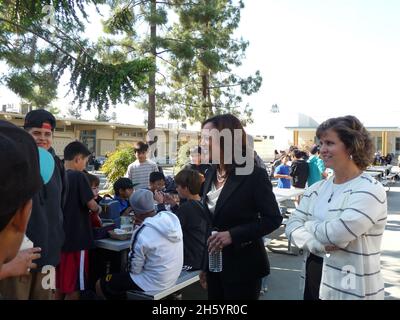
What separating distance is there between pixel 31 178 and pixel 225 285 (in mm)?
1775

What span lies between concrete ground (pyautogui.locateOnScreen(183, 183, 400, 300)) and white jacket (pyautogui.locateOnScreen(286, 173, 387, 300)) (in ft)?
5.24

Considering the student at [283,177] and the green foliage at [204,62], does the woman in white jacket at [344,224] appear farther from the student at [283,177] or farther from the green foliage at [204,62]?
the green foliage at [204,62]

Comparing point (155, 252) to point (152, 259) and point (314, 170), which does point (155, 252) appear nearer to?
point (152, 259)

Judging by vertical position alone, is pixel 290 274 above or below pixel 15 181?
below

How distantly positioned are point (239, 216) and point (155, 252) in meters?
1.31

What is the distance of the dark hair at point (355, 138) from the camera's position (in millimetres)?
2033

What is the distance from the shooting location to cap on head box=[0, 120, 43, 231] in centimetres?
67

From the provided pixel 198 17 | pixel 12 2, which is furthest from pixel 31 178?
Answer: pixel 198 17

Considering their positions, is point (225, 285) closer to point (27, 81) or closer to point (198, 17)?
point (27, 81)

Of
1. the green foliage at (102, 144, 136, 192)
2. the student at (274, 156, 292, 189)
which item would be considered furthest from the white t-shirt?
the green foliage at (102, 144, 136, 192)

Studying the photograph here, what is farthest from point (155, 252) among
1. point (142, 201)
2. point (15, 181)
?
point (15, 181)

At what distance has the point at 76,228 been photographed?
375 centimetres

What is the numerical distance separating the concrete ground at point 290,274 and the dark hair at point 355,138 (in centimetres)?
178

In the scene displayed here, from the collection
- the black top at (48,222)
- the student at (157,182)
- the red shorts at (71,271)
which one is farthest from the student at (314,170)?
the black top at (48,222)
